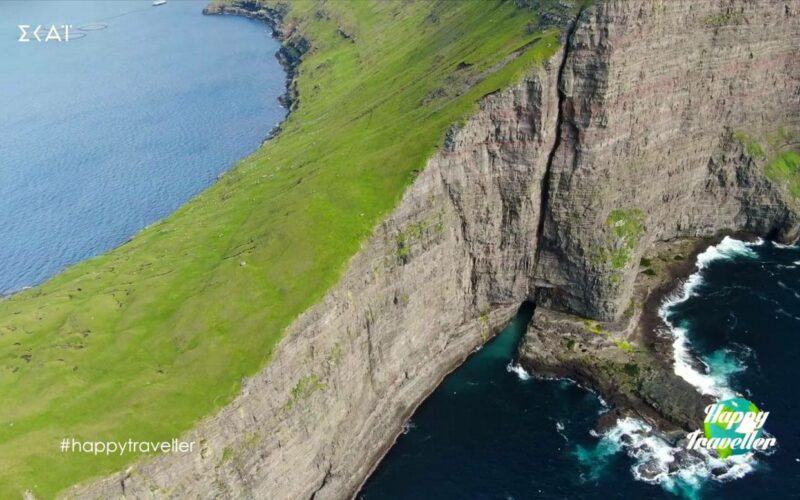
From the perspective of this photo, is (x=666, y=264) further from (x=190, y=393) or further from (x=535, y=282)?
(x=190, y=393)

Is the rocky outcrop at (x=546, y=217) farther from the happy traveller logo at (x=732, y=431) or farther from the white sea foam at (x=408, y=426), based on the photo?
the happy traveller logo at (x=732, y=431)

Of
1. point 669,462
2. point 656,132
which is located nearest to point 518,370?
point 669,462

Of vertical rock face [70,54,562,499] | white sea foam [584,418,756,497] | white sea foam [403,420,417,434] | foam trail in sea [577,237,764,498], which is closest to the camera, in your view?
vertical rock face [70,54,562,499]

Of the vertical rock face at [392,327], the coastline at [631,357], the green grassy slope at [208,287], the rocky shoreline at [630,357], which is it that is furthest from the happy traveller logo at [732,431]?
the green grassy slope at [208,287]

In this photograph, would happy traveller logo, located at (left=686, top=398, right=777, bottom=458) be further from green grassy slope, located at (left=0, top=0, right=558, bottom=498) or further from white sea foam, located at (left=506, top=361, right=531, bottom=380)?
green grassy slope, located at (left=0, top=0, right=558, bottom=498)

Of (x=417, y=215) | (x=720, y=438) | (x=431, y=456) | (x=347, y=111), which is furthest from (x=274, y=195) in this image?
(x=720, y=438)

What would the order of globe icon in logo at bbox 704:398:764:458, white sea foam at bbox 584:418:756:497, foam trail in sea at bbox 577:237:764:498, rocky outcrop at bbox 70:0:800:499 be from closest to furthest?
white sea foam at bbox 584:418:756:497 < foam trail in sea at bbox 577:237:764:498 < rocky outcrop at bbox 70:0:800:499 < globe icon in logo at bbox 704:398:764:458

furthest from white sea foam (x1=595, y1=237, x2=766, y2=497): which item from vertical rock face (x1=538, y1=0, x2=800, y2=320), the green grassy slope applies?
the green grassy slope
